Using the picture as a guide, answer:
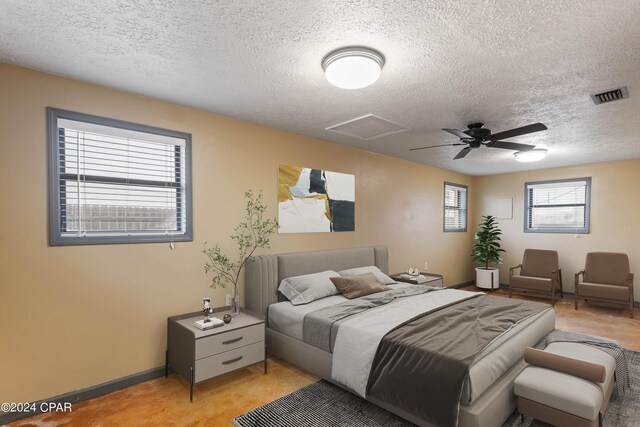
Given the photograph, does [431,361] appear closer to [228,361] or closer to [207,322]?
[228,361]

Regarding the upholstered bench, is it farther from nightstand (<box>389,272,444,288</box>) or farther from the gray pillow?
nightstand (<box>389,272,444,288</box>)

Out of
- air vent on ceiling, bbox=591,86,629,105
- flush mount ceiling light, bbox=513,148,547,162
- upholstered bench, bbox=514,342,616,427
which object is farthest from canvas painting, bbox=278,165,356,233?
air vent on ceiling, bbox=591,86,629,105

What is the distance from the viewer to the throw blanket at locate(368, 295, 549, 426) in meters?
2.02

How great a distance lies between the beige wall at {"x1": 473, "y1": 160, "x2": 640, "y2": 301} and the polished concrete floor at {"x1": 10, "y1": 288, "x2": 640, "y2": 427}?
598 cm

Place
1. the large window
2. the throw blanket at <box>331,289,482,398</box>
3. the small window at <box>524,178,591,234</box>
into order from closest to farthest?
1. the throw blanket at <box>331,289,482,398</box>
2. the large window
3. the small window at <box>524,178,591,234</box>

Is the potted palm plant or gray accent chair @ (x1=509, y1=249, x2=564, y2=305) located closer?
gray accent chair @ (x1=509, y1=249, x2=564, y2=305)

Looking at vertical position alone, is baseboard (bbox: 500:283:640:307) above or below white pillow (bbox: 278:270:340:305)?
below

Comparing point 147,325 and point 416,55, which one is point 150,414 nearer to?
point 147,325

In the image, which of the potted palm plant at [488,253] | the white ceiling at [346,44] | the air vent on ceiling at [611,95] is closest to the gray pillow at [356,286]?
the white ceiling at [346,44]

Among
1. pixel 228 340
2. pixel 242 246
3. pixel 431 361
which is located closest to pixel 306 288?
pixel 242 246

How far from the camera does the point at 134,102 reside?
116 inches

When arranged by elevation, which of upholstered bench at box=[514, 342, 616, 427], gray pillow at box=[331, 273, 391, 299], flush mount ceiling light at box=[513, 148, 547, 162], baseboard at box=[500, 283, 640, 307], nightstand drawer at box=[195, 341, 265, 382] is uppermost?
flush mount ceiling light at box=[513, 148, 547, 162]

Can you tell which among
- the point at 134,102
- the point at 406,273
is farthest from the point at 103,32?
the point at 406,273

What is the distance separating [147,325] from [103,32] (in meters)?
2.38
